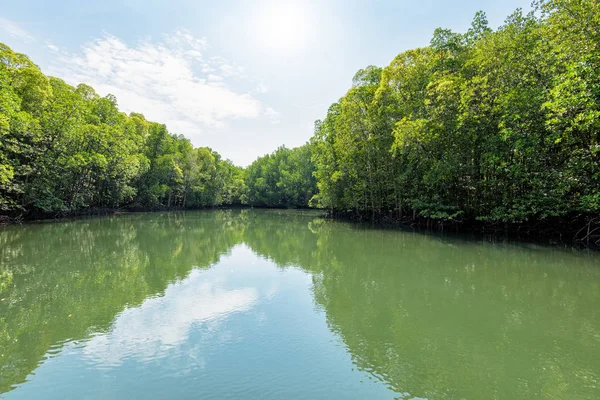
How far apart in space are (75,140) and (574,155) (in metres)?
30.7

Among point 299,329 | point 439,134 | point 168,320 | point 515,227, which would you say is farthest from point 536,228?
point 168,320

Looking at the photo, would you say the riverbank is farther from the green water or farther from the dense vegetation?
the green water

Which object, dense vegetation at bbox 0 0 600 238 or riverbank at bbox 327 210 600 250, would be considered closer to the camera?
dense vegetation at bbox 0 0 600 238

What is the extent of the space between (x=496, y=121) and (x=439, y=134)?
9.47ft

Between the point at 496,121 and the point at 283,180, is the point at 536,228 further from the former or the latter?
the point at 283,180

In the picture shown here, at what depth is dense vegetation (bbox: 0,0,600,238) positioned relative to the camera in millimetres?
11680

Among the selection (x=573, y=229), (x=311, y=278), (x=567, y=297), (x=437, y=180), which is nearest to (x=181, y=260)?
(x=311, y=278)

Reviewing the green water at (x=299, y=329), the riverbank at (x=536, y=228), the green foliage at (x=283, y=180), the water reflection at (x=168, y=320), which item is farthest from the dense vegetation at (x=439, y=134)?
the green foliage at (x=283, y=180)

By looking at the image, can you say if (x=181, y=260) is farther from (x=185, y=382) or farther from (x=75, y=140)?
(x=75, y=140)

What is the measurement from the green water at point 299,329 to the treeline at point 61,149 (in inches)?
482

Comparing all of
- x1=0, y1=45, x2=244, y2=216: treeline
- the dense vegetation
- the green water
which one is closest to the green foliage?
the dense vegetation

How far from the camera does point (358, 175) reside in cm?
2698

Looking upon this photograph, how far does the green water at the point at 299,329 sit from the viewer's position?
337 centimetres

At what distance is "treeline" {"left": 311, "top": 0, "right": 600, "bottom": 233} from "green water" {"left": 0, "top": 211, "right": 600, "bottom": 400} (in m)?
4.96
